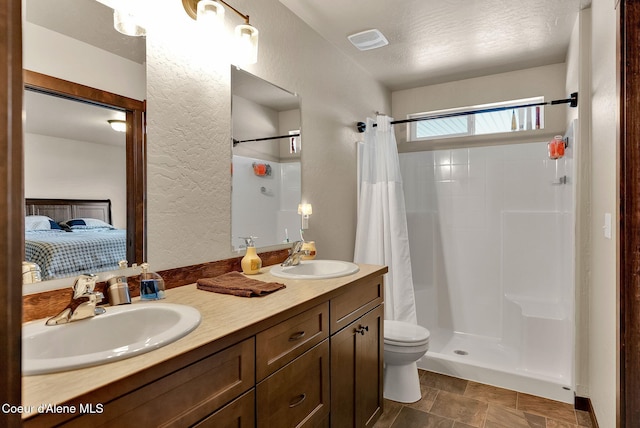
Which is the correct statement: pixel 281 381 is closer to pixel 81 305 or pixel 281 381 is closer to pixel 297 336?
pixel 297 336

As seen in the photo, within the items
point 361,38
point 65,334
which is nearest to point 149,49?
point 65,334

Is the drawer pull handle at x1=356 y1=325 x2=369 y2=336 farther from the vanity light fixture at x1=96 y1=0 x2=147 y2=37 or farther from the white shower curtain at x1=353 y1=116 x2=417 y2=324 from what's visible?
the vanity light fixture at x1=96 y1=0 x2=147 y2=37

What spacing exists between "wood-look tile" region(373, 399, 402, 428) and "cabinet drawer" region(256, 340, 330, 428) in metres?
0.81

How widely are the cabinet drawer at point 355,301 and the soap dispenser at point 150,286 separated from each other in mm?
649

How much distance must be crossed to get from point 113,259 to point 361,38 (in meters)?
2.04

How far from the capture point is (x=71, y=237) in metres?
1.17

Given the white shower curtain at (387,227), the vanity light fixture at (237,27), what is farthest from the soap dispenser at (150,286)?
the white shower curtain at (387,227)

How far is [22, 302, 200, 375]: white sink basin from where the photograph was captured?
732mm

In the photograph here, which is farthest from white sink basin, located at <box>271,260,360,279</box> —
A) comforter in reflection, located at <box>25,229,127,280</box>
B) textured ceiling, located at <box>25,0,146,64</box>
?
textured ceiling, located at <box>25,0,146,64</box>

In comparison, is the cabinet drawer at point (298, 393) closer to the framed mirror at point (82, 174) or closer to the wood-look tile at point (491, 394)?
the framed mirror at point (82, 174)

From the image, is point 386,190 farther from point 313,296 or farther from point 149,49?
point 149,49

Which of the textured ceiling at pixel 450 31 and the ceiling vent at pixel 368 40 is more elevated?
the textured ceiling at pixel 450 31

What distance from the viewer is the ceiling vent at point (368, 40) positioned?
238 cm

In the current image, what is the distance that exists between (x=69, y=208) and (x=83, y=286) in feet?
0.89
